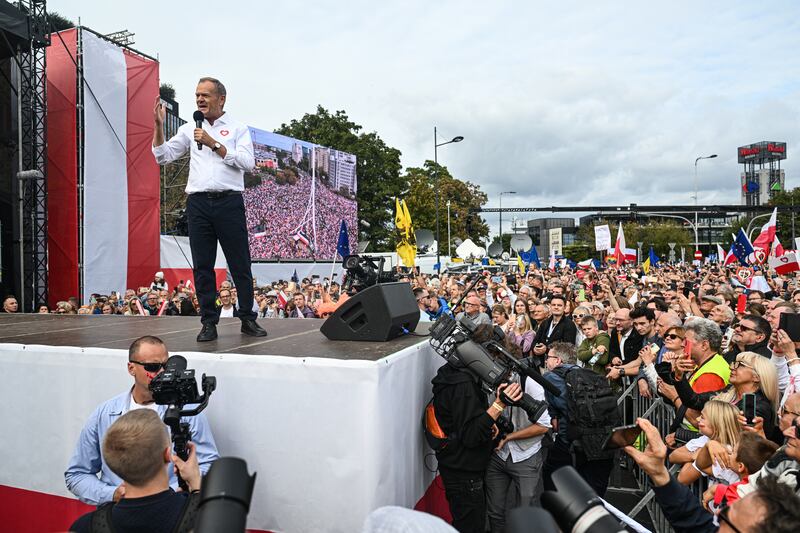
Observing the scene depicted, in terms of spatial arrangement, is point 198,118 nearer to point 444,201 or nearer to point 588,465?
point 588,465

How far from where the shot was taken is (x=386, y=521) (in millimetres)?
1332

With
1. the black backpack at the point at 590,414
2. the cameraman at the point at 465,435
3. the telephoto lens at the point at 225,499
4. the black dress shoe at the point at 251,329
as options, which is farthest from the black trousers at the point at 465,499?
the telephoto lens at the point at 225,499

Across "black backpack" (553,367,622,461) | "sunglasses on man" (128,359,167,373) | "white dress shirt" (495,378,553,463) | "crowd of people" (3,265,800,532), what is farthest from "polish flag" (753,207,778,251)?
"sunglasses on man" (128,359,167,373)

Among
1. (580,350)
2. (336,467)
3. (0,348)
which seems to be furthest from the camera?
(580,350)

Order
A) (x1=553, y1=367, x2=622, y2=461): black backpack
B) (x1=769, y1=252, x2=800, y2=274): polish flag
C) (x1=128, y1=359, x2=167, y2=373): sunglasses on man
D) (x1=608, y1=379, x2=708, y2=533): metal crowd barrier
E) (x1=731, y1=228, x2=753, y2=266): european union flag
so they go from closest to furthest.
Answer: (x1=128, y1=359, x2=167, y2=373): sunglasses on man → (x1=553, y1=367, x2=622, y2=461): black backpack → (x1=608, y1=379, x2=708, y2=533): metal crowd barrier → (x1=769, y1=252, x2=800, y2=274): polish flag → (x1=731, y1=228, x2=753, y2=266): european union flag

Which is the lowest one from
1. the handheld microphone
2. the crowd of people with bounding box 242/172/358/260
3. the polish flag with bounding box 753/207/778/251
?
the polish flag with bounding box 753/207/778/251

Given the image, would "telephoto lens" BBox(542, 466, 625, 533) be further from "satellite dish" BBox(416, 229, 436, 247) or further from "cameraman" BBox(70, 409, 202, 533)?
"satellite dish" BBox(416, 229, 436, 247)

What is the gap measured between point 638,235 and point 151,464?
3372 inches

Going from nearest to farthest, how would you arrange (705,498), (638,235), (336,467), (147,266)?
(336,467) < (705,498) < (147,266) < (638,235)

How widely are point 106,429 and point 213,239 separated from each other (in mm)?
1808

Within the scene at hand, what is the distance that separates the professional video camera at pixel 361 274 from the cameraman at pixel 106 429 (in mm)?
1795

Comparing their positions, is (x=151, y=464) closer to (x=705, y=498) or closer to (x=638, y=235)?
(x=705, y=498)

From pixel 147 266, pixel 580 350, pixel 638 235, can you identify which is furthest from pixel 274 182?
pixel 638 235

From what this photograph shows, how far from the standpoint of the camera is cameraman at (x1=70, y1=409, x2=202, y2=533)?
2.19 meters
